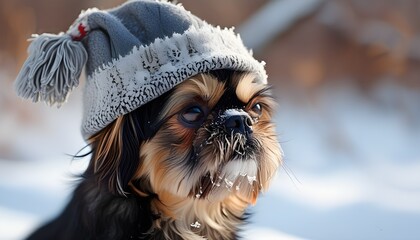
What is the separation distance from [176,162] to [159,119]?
13 centimetres

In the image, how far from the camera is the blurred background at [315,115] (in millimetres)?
3705

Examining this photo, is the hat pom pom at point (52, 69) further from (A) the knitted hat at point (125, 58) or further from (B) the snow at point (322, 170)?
(B) the snow at point (322, 170)

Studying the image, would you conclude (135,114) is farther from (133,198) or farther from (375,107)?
(375,107)

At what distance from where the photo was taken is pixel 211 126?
6.52 ft

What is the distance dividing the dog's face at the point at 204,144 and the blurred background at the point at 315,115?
4.38 ft

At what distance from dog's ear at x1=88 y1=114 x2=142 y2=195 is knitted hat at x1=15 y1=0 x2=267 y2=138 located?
0.13 feet

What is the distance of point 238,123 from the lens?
1987 mm

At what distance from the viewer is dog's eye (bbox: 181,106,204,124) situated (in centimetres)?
201

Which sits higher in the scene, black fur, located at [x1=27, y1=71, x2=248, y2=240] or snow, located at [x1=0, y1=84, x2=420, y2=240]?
snow, located at [x1=0, y1=84, x2=420, y2=240]

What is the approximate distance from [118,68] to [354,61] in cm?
387

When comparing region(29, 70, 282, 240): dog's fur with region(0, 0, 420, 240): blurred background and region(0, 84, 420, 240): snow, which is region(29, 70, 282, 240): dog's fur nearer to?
region(0, 84, 420, 240): snow

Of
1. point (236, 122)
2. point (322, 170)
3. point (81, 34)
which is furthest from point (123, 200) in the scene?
point (322, 170)

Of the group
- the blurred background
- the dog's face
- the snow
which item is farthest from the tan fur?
the blurred background

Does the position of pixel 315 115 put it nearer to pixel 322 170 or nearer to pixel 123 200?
pixel 322 170
